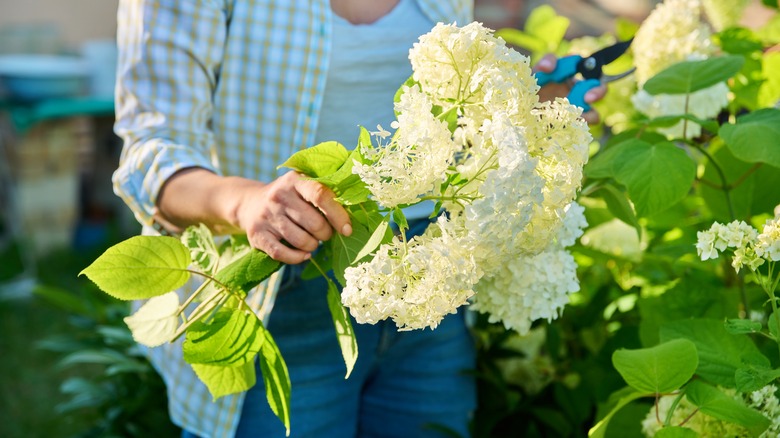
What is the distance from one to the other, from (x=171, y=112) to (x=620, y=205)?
1.82ft

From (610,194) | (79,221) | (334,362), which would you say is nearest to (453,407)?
(334,362)

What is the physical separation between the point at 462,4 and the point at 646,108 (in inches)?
12.5

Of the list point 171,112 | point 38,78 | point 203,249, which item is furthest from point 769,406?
point 38,78

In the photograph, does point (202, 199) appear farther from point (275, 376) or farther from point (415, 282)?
point (415, 282)

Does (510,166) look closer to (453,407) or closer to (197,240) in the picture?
(197,240)

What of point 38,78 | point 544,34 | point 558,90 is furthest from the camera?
point 38,78

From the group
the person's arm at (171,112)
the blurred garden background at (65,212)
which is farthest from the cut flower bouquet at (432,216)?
the blurred garden background at (65,212)

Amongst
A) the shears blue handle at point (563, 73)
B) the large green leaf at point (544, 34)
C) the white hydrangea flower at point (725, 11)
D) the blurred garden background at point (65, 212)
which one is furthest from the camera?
the blurred garden background at point (65, 212)

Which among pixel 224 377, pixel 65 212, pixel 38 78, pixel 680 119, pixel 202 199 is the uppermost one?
pixel 680 119

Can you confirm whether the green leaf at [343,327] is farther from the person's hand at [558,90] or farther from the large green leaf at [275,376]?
the person's hand at [558,90]

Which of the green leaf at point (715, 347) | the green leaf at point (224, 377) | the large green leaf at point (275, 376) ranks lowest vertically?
the green leaf at point (224, 377)

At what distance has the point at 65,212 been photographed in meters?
4.59

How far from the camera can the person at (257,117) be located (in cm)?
108

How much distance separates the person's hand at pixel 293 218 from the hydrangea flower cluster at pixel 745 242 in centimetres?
34
